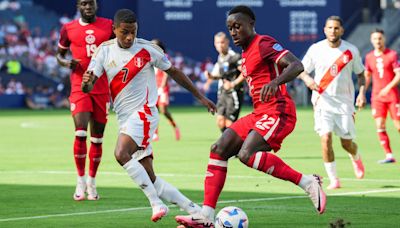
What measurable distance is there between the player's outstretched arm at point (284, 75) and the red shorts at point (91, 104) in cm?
375

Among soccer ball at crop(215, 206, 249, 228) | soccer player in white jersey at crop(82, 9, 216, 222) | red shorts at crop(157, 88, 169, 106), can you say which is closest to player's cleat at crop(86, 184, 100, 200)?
soccer player in white jersey at crop(82, 9, 216, 222)

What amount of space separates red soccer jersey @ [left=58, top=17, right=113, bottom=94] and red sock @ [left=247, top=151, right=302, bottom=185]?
3.79 meters

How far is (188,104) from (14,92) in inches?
324

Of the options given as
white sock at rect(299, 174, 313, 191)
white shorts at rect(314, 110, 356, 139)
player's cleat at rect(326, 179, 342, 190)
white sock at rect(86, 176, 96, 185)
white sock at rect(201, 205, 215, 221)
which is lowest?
player's cleat at rect(326, 179, 342, 190)

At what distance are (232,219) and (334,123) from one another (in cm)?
566

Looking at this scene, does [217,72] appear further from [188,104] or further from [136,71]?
[188,104]

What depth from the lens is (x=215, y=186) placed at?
35.3 ft

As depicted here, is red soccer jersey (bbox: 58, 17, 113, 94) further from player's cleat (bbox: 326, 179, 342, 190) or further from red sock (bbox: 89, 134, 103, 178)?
player's cleat (bbox: 326, 179, 342, 190)

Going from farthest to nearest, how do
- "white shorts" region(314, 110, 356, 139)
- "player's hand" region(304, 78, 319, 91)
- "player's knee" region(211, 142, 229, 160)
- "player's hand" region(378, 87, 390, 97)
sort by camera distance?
"player's hand" region(378, 87, 390, 97)
"white shorts" region(314, 110, 356, 139)
"player's hand" region(304, 78, 319, 91)
"player's knee" region(211, 142, 229, 160)

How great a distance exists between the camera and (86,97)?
13898mm

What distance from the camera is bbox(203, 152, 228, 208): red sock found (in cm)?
1073

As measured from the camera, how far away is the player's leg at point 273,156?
1080 centimetres

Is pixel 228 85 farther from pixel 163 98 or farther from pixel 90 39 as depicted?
pixel 90 39

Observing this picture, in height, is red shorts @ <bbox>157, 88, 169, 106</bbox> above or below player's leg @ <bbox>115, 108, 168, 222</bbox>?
below
